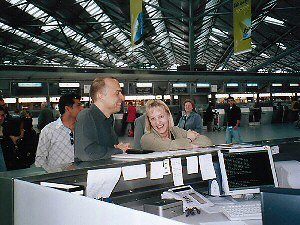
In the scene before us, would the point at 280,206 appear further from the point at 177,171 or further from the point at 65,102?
the point at 65,102

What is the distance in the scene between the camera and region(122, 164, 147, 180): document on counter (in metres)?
2.60

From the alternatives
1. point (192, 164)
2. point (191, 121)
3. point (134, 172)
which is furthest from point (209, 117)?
point (134, 172)

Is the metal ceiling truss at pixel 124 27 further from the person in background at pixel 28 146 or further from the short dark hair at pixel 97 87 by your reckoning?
the short dark hair at pixel 97 87

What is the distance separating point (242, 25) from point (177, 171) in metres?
9.27

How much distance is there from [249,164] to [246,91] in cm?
2171

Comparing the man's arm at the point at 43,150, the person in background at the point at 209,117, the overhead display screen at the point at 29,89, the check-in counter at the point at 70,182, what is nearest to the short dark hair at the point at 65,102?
the man's arm at the point at 43,150

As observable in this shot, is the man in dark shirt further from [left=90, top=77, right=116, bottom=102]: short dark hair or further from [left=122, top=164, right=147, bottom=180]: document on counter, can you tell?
[left=122, top=164, right=147, bottom=180]: document on counter

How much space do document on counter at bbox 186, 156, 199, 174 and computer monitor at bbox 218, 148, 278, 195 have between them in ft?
0.63

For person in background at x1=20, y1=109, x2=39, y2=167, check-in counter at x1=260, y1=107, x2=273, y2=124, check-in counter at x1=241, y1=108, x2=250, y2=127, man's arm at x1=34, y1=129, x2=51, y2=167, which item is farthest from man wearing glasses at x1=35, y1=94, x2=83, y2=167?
check-in counter at x1=260, y1=107, x2=273, y2=124

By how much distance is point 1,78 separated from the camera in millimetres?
15109

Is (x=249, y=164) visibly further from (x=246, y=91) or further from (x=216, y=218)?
(x=246, y=91)

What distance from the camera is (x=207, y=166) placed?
3.05m

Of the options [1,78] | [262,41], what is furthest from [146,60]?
[1,78]

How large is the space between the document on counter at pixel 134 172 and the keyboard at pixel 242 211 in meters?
0.59
